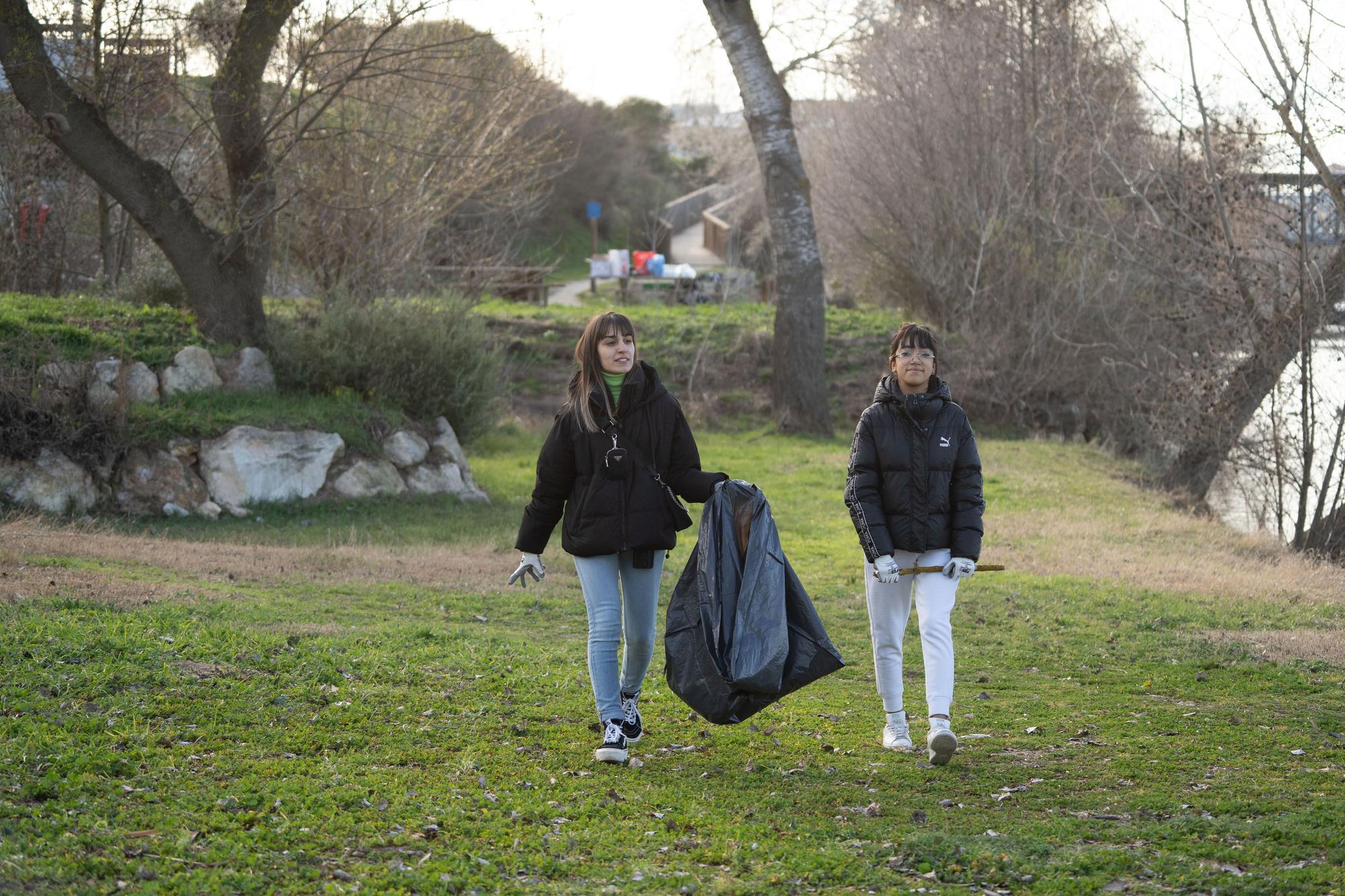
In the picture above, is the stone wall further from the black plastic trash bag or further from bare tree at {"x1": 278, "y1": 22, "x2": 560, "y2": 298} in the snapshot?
the black plastic trash bag

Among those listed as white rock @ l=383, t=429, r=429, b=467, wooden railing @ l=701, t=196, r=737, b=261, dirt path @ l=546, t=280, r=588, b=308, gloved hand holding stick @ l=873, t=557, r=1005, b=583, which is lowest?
white rock @ l=383, t=429, r=429, b=467

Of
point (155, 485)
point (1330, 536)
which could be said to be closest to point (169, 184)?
point (155, 485)

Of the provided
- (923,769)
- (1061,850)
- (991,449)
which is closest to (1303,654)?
(923,769)

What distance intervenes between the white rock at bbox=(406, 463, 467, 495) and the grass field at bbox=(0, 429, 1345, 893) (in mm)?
4071

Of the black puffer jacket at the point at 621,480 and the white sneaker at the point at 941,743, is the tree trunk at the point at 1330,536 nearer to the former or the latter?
the white sneaker at the point at 941,743

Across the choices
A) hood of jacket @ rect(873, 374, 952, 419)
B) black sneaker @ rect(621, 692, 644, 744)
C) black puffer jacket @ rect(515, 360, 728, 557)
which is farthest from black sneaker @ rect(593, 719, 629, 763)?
hood of jacket @ rect(873, 374, 952, 419)

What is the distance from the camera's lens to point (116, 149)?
14.2 m

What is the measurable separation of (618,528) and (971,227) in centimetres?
1935

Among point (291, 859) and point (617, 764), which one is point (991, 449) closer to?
point (617, 764)

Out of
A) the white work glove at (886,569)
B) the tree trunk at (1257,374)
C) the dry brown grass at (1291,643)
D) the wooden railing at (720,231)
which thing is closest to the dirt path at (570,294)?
the wooden railing at (720,231)

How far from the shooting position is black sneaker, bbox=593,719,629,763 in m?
5.68

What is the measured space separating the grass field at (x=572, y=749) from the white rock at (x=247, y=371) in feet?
14.1

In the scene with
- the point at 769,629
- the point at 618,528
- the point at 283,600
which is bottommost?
the point at 283,600

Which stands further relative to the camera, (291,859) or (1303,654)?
(1303,654)
